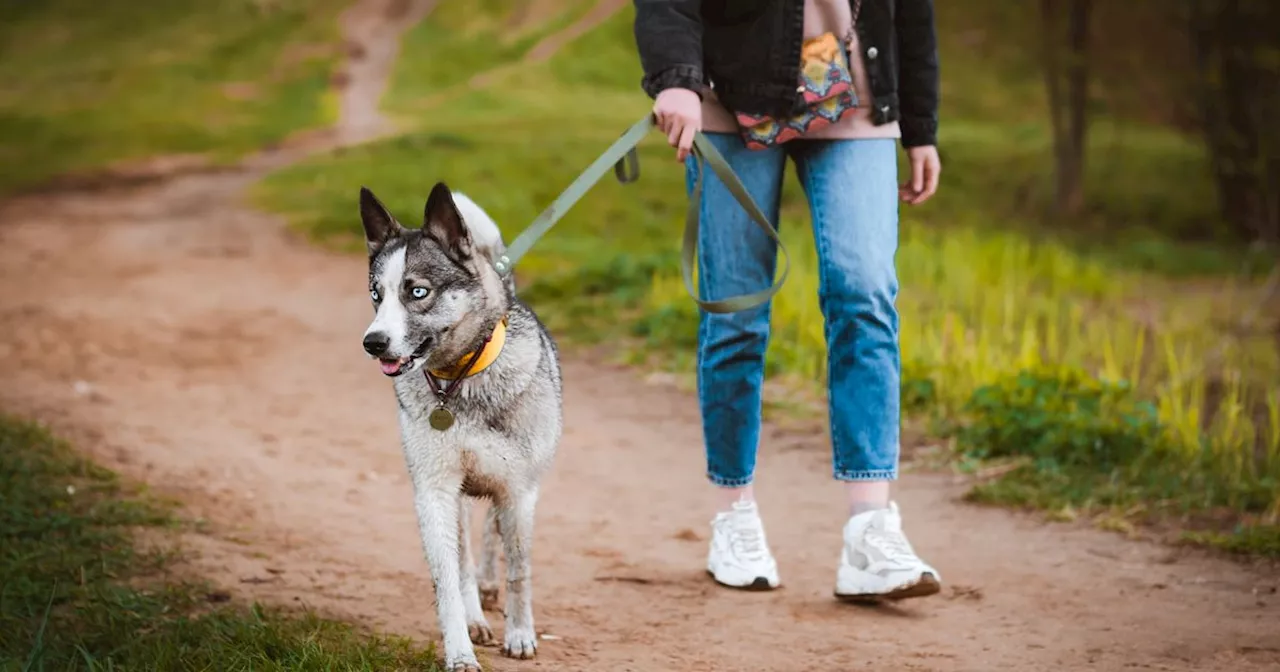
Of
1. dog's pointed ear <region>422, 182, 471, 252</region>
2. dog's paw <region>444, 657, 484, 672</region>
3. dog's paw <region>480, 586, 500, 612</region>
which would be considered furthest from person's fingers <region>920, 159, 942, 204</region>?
dog's paw <region>444, 657, 484, 672</region>

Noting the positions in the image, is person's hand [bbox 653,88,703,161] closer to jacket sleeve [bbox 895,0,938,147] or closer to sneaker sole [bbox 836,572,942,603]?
jacket sleeve [bbox 895,0,938,147]

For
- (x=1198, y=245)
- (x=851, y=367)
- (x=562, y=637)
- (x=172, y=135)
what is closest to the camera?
(x=562, y=637)

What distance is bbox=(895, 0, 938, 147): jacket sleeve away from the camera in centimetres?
398

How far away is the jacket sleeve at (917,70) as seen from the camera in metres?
3.98

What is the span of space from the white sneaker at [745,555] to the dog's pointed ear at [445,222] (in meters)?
1.33

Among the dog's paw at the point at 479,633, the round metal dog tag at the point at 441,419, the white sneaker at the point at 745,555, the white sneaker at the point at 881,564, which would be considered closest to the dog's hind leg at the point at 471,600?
the dog's paw at the point at 479,633

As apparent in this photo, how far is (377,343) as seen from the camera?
301 cm

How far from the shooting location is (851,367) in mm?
3879

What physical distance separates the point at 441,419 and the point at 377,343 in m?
0.32

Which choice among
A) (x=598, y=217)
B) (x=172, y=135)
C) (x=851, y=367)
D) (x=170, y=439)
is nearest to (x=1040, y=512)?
(x=851, y=367)

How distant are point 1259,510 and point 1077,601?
1351 mm

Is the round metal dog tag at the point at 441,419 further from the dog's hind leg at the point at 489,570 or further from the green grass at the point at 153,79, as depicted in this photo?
the green grass at the point at 153,79

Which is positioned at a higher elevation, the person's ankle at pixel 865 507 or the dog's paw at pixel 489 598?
the person's ankle at pixel 865 507

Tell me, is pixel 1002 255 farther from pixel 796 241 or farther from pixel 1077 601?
pixel 1077 601
